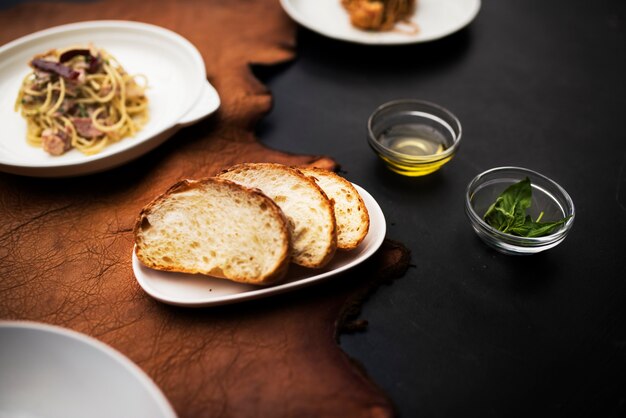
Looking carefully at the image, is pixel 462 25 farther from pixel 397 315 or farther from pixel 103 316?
pixel 103 316

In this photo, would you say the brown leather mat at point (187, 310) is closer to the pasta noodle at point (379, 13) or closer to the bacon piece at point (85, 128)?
the bacon piece at point (85, 128)

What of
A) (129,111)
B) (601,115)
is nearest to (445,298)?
(601,115)

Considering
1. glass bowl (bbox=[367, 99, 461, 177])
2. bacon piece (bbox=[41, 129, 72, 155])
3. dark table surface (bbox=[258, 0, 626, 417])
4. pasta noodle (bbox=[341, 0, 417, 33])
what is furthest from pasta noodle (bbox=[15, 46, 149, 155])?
pasta noodle (bbox=[341, 0, 417, 33])

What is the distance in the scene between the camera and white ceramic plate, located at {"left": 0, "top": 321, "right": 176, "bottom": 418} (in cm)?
186

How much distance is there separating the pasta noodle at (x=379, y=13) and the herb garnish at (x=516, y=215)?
1.95 m

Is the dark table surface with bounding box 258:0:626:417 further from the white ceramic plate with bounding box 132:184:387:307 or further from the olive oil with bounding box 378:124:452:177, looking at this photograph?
the white ceramic plate with bounding box 132:184:387:307

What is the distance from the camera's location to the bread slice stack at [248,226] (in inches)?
97.3

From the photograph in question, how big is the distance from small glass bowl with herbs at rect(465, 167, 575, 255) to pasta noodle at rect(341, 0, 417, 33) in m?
1.79

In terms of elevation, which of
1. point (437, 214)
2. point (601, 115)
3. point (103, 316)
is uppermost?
point (601, 115)

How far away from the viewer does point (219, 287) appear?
2582 millimetres

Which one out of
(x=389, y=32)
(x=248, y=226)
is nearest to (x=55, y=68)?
(x=248, y=226)

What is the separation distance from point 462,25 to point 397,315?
103 inches

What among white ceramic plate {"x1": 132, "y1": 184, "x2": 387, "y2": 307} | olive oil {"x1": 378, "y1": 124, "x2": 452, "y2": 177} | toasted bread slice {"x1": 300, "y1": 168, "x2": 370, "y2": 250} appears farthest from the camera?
olive oil {"x1": 378, "y1": 124, "x2": 452, "y2": 177}

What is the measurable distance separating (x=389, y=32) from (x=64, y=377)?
3.44 metres
